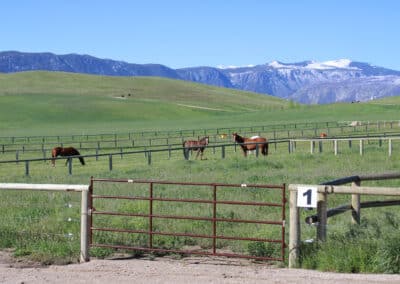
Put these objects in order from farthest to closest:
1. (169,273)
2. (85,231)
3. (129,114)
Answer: (129,114)
(85,231)
(169,273)

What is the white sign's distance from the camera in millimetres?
10633

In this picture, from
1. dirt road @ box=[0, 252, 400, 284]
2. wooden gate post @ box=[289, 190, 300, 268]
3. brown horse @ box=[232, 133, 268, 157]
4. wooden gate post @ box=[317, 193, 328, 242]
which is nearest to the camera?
dirt road @ box=[0, 252, 400, 284]

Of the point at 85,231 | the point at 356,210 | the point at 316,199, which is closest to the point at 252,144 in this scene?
the point at 356,210

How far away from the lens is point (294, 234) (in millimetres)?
10859

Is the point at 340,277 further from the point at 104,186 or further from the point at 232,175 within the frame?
the point at 232,175

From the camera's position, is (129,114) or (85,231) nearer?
(85,231)

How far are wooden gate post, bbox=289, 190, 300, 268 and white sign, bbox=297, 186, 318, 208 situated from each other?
89 millimetres

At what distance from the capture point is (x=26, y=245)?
42.2 feet

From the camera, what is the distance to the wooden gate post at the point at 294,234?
10.8 meters

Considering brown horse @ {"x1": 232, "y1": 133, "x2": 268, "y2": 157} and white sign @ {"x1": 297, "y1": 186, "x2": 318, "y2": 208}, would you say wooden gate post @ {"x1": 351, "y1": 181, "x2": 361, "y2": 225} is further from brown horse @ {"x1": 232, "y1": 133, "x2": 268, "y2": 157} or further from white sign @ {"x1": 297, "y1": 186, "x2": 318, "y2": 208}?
brown horse @ {"x1": 232, "y1": 133, "x2": 268, "y2": 157}

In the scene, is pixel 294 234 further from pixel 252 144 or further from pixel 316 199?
pixel 252 144

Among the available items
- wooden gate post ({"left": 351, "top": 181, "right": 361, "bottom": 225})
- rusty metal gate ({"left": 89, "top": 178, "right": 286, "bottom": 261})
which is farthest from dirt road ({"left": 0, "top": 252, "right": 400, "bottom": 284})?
wooden gate post ({"left": 351, "top": 181, "right": 361, "bottom": 225})

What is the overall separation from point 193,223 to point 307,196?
4.27 metres

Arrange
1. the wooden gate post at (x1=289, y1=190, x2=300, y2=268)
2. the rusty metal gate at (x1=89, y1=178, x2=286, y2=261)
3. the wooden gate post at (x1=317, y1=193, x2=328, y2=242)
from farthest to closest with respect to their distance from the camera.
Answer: the rusty metal gate at (x1=89, y1=178, x2=286, y2=261), the wooden gate post at (x1=317, y1=193, x2=328, y2=242), the wooden gate post at (x1=289, y1=190, x2=300, y2=268)
